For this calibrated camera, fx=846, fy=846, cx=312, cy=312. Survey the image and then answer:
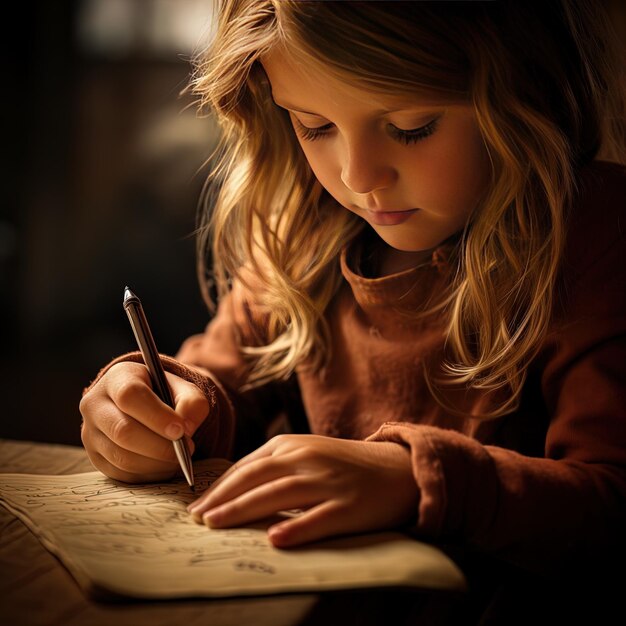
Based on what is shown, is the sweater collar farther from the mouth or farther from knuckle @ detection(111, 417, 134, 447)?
knuckle @ detection(111, 417, 134, 447)

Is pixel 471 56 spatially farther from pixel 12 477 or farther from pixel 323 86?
pixel 12 477

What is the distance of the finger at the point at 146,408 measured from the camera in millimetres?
551

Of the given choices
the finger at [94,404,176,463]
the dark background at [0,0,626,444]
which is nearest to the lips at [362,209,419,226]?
the finger at [94,404,176,463]

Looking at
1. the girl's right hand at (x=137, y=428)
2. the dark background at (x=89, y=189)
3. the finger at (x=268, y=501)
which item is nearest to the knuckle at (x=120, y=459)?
the girl's right hand at (x=137, y=428)

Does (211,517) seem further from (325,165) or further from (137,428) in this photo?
(325,165)

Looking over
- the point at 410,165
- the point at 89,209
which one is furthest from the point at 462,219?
the point at 89,209

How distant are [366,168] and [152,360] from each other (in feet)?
0.64

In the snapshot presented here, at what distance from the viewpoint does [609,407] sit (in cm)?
54

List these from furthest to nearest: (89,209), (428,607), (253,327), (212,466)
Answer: (89,209) → (253,327) → (212,466) → (428,607)

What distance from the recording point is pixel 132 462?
1.85ft

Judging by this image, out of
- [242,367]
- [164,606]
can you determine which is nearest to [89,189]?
[242,367]

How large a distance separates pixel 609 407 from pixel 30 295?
4.45 ft

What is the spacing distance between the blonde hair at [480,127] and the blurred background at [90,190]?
0.76m

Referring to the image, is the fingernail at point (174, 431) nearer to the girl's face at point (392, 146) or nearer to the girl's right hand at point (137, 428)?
the girl's right hand at point (137, 428)
